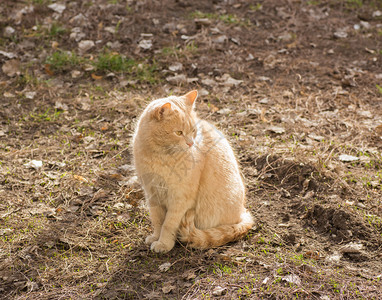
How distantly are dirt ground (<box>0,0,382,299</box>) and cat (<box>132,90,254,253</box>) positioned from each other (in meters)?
0.16

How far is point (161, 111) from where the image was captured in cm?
293

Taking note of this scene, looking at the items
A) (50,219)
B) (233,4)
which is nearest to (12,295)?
(50,219)

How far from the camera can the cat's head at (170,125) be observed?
2.95m

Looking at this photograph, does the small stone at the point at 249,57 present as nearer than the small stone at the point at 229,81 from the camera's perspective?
No

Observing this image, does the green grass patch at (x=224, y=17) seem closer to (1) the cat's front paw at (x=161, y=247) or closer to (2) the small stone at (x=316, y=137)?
(2) the small stone at (x=316, y=137)

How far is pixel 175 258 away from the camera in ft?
10.6

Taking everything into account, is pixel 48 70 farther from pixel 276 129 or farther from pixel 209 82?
pixel 276 129

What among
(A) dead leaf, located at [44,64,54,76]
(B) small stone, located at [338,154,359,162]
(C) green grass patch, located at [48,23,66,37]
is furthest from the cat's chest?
(C) green grass patch, located at [48,23,66,37]

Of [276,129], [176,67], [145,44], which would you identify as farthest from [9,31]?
[276,129]

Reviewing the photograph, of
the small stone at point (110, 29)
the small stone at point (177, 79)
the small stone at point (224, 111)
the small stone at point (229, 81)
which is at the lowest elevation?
the small stone at point (224, 111)

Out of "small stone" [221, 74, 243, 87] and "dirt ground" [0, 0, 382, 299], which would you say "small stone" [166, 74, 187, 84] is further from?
"small stone" [221, 74, 243, 87]

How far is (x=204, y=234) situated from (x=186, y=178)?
47cm

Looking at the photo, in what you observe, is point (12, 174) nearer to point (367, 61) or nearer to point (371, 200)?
point (371, 200)

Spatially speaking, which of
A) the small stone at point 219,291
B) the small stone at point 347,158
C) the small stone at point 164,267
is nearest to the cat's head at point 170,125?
the small stone at point 164,267
